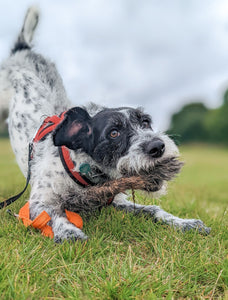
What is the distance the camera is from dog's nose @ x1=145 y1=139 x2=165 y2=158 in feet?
10.4

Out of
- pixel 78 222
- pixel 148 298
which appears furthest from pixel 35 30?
pixel 148 298

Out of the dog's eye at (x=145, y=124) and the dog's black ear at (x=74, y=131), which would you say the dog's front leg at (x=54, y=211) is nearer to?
the dog's black ear at (x=74, y=131)

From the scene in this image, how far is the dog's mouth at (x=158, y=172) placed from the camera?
3.22 metres

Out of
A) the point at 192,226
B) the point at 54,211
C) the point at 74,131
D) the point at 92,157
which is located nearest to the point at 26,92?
the point at 74,131

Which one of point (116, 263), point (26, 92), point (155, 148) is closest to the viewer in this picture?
point (116, 263)

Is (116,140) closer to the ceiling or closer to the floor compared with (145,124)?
closer to the floor

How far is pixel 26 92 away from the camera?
5422mm

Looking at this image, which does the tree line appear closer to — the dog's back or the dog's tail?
the dog's tail

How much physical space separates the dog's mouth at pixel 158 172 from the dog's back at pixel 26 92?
2091 mm

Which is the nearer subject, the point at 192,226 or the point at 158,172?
the point at 158,172

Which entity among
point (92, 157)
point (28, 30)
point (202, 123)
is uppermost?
point (28, 30)

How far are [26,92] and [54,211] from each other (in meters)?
2.55

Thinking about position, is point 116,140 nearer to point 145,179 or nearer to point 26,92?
point 145,179

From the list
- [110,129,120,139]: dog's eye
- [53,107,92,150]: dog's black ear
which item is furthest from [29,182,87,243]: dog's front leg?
[110,129,120,139]: dog's eye
